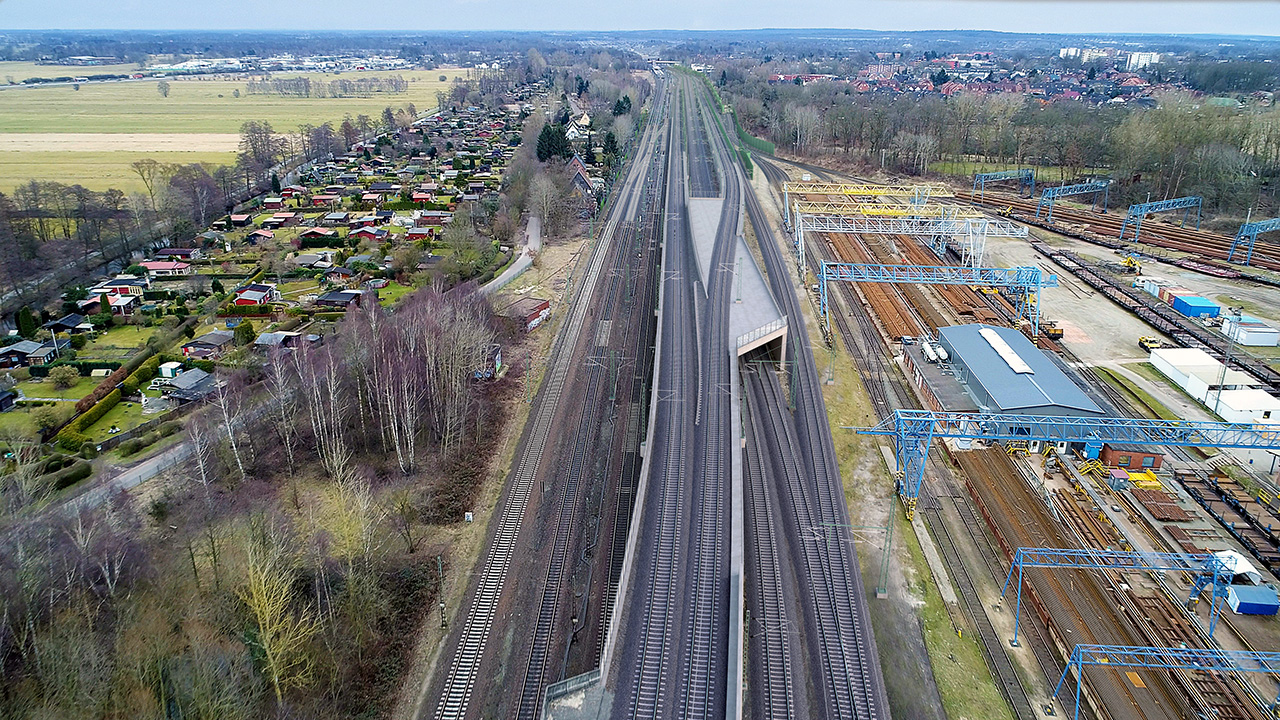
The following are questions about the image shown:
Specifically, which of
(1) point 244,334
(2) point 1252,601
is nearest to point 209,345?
(1) point 244,334

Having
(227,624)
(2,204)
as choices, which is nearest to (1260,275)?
(227,624)

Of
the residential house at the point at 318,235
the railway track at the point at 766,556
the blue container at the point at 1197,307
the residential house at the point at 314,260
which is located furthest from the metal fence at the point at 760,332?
the residential house at the point at 318,235

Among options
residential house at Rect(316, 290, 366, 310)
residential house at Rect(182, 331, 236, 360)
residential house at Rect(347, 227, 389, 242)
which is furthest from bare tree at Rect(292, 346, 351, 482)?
residential house at Rect(347, 227, 389, 242)

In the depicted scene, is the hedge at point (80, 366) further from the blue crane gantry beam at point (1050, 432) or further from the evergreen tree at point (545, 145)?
the evergreen tree at point (545, 145)

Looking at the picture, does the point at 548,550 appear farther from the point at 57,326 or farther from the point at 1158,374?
the point at 57,326

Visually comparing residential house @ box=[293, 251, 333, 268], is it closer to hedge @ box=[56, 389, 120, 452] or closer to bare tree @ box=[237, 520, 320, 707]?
hedge @ box=[56, 389, 120, 452]

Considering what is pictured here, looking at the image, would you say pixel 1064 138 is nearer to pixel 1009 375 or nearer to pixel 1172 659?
pixel 1009 375
